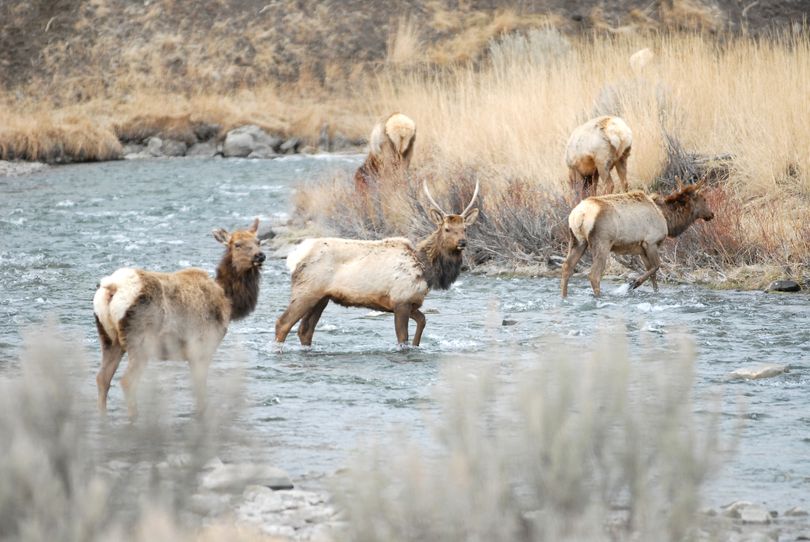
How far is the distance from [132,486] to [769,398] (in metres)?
4.86

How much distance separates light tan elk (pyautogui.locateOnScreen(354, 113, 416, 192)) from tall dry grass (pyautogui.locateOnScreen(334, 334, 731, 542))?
13.4m

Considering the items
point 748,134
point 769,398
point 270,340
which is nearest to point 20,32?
point 748,134

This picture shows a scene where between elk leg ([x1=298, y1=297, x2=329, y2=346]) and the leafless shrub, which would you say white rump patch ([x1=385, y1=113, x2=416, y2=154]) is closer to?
elk leg ([x1=298, y1=297, x2=329, y2=346])

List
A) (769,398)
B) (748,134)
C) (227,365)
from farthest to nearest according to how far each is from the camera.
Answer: (748,134), (227,365), (769,398)

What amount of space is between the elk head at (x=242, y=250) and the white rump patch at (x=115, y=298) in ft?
3.84

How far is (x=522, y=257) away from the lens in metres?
14.3

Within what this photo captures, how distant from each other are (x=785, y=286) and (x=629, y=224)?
67.8 inches

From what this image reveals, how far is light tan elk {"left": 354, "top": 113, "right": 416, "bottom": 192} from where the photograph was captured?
1775cm

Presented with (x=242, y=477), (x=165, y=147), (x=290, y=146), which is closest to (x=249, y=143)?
(x=290, y=146)

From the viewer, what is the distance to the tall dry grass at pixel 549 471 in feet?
12.1

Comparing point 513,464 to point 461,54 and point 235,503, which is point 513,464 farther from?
point 461,54

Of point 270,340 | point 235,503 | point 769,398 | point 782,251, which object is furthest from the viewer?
point 782,251

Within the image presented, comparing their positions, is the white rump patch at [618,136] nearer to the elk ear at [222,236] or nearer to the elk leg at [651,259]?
A: the elk leg at [651,259]

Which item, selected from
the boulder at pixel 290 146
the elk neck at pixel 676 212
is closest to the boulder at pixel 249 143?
the boulder at pixel 290 146
